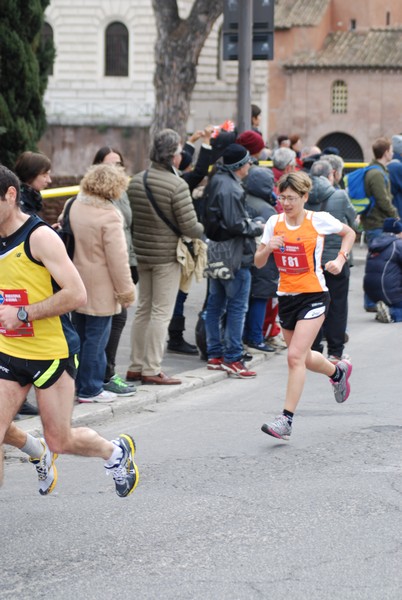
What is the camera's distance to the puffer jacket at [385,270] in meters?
14.8

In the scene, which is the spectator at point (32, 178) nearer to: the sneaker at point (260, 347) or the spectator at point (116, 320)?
the spectator at point (116, 320)

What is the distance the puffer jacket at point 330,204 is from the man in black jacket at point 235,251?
75 cm

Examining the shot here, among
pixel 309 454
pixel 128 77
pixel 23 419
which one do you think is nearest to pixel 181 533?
pixel 309 454

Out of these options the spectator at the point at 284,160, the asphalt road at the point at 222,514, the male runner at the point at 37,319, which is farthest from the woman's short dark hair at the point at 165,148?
the male runner at the point at 37,319

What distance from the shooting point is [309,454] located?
8.24 metres

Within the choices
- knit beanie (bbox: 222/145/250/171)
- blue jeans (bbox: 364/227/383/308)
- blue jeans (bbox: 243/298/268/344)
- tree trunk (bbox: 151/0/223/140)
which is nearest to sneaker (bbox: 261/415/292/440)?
knit beanie (bbox: 222/145/250/171)

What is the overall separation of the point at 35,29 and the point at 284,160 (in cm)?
529

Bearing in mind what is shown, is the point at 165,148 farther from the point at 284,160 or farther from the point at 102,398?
the point at 284,160

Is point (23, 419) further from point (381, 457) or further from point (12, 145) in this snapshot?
point (12, 145)

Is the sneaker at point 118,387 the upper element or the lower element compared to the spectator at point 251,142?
lower

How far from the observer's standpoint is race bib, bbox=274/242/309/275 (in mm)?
9070

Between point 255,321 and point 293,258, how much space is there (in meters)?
3.56

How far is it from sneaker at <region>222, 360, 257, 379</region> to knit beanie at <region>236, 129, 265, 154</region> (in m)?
2.06

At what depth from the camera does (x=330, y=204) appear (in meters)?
12.2
